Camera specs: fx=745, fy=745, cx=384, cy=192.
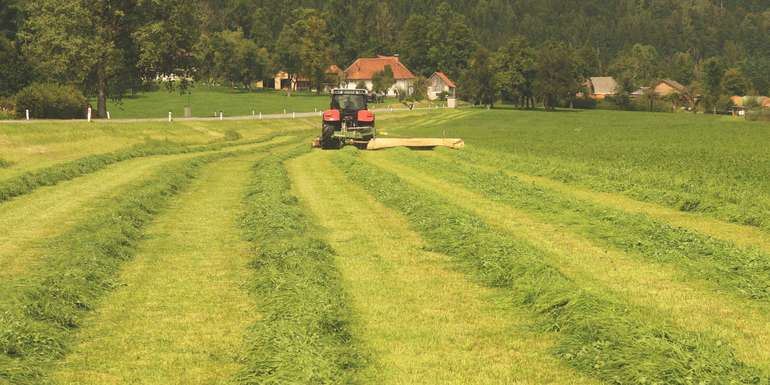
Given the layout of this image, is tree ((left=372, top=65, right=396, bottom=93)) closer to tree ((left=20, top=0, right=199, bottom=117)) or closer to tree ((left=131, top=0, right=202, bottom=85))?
tree ((left=131, top=0, right=202, bottom=85))

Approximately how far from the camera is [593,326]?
359 inches

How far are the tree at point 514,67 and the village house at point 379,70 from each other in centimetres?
3520

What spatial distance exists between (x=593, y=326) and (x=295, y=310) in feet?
12.3

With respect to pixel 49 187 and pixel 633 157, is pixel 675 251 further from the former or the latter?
pixel 633 157

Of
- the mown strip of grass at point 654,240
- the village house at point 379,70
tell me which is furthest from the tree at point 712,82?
the mown strip of grass at point 654,240

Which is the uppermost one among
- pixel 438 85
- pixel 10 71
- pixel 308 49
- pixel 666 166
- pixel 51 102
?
pixel 308 49

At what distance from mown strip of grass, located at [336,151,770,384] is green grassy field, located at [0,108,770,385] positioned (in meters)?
0.03

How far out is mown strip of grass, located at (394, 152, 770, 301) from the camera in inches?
480

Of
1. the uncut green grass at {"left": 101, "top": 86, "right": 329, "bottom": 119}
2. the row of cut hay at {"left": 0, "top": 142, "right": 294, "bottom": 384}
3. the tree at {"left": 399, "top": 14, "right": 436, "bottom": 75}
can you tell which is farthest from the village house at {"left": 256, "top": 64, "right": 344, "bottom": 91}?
the row of cut hay at {"left": 0, "top": 142, "right": 294, "bottom": 384}

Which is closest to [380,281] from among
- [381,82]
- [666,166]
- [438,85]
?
[666,166]

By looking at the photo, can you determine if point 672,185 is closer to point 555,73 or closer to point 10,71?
point 10,71

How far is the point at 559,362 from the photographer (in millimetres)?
8531

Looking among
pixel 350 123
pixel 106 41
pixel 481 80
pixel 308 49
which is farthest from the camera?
pixel 308 49

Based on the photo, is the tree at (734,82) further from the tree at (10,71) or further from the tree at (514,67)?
the tree at (10,71)
